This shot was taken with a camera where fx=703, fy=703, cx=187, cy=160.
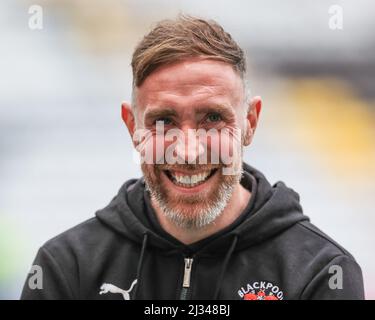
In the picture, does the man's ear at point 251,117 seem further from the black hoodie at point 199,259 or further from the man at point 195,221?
the black hoodie at point 199,259

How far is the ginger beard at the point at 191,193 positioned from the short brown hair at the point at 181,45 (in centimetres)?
29

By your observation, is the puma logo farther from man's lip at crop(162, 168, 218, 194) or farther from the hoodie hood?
man's lip at crop(162, 168, 218, 194)

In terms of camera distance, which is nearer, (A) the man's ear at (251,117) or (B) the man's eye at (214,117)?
(B) the man's eye at (214,117)

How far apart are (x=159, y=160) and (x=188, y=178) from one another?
107 millimetres

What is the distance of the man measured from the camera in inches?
82.0

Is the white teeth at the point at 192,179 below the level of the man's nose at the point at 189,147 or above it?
below

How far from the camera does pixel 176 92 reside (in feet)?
6.86

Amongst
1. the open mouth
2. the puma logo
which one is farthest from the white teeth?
the puma logo

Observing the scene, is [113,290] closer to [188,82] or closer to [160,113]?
[160,113]

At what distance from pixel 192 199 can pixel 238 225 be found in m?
0.18

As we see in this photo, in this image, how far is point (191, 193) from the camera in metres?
2.13

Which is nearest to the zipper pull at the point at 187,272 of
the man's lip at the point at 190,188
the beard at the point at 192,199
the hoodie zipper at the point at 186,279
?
the hoodie zipper at the point at 186,279

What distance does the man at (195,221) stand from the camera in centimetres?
208
